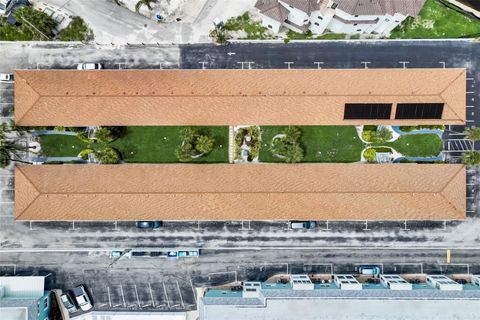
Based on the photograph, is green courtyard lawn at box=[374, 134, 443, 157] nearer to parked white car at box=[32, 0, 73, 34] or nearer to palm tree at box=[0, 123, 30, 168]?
parked white car at box=[32, 0, 73, 34]

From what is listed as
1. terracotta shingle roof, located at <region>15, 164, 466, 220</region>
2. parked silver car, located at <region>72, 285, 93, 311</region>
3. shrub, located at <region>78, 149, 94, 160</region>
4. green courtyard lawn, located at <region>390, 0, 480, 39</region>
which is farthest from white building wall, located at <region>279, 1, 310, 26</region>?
parked silver car, located at <region>72, 285, 93, 311</region>

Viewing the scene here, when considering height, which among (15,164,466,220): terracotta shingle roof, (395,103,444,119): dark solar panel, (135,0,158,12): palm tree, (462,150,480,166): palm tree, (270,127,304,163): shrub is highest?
(135,0,158,12): palm tree

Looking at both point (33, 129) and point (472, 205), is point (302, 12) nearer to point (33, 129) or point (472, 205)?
point (472, 205)

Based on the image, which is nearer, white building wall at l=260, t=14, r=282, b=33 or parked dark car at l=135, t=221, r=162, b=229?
white building wall at l=260, t=14, r=282, b=33

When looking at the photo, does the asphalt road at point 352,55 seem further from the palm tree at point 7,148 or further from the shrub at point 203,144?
the palm tree at point 7,148

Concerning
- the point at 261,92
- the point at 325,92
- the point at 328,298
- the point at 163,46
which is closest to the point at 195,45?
the point at 163,46

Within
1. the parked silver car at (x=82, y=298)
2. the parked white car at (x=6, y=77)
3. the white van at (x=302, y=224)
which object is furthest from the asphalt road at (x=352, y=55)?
the parked silver car at (x=82, y=298)

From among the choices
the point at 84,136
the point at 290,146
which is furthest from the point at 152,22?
the point at 290,146
